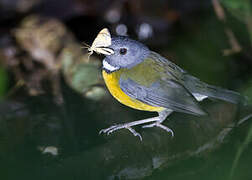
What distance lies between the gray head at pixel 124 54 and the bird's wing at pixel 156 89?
0.10 m

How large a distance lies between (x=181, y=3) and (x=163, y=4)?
1.40ft

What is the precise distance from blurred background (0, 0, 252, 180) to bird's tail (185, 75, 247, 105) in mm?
141

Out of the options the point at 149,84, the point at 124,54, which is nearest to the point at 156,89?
the point at 149,84

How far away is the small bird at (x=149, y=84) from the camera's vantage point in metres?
3.09

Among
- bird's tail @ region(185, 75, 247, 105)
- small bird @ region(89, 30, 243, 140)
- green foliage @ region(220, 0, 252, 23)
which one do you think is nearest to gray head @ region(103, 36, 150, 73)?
small bird @ region(89, 30, 243, 140)

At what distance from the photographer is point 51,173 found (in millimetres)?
2607

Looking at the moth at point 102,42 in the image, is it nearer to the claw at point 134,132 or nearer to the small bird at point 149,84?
the small bird at point 149,84

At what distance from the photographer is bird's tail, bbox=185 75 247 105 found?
3078mm

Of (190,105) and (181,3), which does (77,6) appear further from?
(190,105)

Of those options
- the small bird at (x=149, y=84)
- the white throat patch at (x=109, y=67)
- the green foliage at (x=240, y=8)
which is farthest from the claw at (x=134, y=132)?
the green foliage at (x=240, y=8)

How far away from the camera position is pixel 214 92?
310 centimetres

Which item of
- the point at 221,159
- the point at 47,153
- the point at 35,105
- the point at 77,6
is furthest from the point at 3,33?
the point at 221,159

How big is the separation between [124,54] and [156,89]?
0.37 metres

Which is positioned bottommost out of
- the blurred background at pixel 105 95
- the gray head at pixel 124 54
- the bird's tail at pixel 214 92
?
the blurred background at pixel 105 95
